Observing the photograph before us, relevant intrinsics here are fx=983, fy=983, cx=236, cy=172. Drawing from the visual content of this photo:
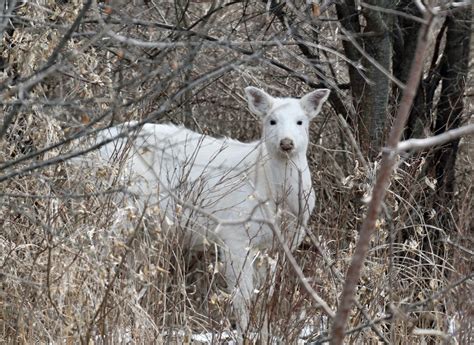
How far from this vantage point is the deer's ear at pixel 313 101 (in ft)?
23.3

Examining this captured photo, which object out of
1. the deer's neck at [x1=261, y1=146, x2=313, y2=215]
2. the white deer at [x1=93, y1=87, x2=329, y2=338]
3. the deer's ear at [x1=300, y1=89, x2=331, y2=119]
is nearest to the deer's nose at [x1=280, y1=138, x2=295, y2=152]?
the white deer at [x1=93, y1=87, x2=329, y2=338]

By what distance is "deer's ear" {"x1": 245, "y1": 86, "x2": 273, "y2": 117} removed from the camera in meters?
7.11

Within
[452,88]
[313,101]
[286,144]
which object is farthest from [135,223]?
[452,88]

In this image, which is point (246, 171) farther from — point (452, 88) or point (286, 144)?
point (452, 88)

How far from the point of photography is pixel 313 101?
7164 mm

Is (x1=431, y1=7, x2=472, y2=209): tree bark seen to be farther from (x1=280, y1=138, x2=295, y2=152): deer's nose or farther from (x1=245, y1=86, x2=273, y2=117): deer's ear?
(x1=280, y1=138, x2=295, y2=152): deer's nose

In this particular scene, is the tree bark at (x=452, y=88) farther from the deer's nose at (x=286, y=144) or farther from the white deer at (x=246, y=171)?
the deer's nose at (x=286, y=144)

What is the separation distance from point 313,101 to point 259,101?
1.29 feet

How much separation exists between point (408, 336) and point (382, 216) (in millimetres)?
769

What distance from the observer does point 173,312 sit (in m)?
4.98

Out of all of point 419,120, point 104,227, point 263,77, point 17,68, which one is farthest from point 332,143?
point 104,227

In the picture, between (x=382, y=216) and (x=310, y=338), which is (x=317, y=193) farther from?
(x=310, y=338)

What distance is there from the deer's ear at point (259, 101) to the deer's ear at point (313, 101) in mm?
242

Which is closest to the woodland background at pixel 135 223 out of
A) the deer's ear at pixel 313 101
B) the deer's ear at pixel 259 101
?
the deer's ear at pixel 313 101
